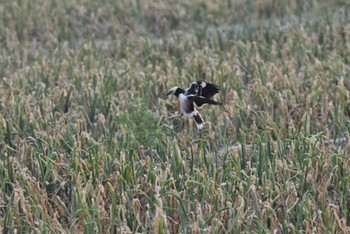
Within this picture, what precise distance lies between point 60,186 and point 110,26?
3.54 m

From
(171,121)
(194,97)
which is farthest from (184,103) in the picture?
(171,121)

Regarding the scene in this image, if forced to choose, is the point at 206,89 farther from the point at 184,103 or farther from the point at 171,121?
the point at 171,121

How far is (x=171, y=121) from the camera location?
486 centimetres

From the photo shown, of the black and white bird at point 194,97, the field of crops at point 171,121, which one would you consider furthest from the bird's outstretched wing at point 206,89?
the field of crops at point 171,121

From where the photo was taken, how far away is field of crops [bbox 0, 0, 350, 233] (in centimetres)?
362

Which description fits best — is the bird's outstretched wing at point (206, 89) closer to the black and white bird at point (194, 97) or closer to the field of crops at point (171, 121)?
the black and white bird at point (194, 97)

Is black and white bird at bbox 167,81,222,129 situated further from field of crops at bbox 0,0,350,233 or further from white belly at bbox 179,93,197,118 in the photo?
field of crops at bbox 0,0,350,233

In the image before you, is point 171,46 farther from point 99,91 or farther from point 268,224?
point 268,224

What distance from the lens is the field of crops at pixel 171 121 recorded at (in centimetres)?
362

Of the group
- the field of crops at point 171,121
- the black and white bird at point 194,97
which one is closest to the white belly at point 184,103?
the black and white bird at point 194,97

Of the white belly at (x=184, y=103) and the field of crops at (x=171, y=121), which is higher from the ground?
the white belly at (x=184, y=103)

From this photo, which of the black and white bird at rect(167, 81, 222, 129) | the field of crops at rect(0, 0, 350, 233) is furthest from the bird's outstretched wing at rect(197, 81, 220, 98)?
the field of crops at rect(0, 0, 350, 233)

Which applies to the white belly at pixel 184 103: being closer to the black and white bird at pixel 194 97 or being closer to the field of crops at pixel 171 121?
the black and white bird at pixel 194 97

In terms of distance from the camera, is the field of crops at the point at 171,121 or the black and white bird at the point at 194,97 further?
the black and white bird at the point at 194,97
